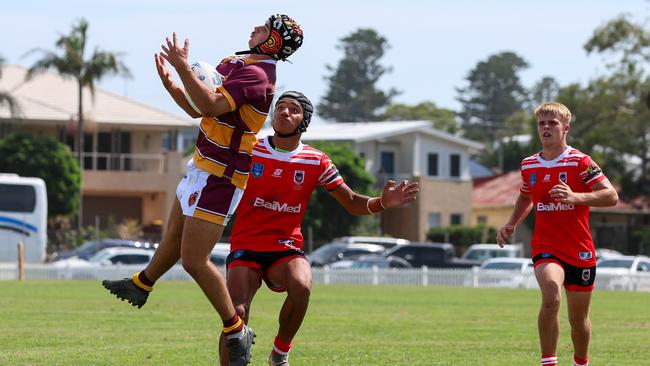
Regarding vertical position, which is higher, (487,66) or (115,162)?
(487,66)

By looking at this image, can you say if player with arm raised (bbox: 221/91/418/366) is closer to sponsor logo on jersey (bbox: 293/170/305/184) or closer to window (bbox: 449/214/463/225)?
sponsor logo on jersey (bbox: 293/170/305/184)

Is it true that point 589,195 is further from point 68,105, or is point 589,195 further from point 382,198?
point 68,105

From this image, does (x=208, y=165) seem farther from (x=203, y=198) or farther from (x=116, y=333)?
(x=116, y=333)

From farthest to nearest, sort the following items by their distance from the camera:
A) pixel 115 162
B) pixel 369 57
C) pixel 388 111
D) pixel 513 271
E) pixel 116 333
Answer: pixel 369 57 < pixel 388 111 < pixel 115 162 < pixel 513 271 < pixel 116 333

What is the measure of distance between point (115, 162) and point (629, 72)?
2526cm

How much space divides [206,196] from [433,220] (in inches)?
2728

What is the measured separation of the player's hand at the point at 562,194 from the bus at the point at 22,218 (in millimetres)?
41487

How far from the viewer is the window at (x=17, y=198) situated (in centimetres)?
5109

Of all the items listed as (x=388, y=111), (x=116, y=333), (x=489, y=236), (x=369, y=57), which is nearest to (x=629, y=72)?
(x=489, y=236)

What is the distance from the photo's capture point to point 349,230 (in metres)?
70.6

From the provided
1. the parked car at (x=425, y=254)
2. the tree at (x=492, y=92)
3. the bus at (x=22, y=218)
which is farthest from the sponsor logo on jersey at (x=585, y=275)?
the tree at (x=492, y=92)

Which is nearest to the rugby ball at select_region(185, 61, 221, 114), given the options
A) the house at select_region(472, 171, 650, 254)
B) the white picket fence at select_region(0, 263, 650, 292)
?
the white picket fence at select_region(0, 263, 650, 292)

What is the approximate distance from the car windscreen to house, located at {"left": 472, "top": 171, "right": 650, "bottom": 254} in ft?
65.7

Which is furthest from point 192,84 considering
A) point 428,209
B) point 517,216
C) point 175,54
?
point 428,209
